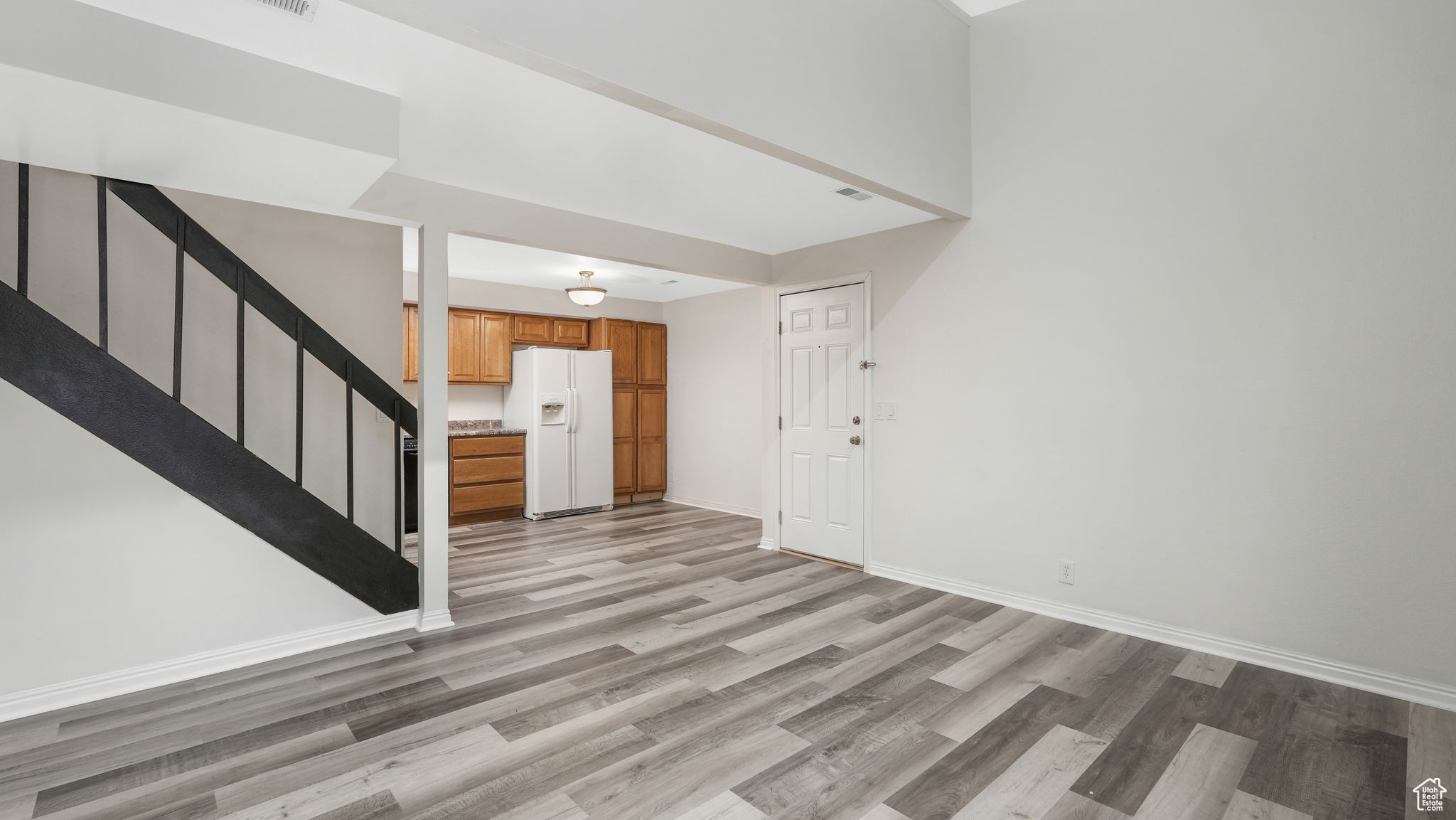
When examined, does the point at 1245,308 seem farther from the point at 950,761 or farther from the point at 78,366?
the point at 78,366

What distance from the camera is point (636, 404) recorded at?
26.2 feet

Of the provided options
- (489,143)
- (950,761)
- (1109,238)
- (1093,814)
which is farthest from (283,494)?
(1109,238)

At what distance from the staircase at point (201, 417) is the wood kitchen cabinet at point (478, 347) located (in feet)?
11.0

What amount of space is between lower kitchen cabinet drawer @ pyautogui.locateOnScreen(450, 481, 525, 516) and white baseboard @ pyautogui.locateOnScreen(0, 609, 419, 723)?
316cm

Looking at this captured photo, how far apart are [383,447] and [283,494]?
2.02 ft

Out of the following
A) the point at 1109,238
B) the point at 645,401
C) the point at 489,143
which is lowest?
the point at 645,401

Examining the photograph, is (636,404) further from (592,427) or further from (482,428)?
(482,428)

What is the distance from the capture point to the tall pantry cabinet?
778cm

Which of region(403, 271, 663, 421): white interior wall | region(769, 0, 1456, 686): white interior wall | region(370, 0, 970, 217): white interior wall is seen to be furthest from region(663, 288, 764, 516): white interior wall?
region(370, 0, 970, 217): white interior wall

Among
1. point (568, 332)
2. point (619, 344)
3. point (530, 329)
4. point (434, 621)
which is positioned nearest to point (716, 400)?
point (619, 344)

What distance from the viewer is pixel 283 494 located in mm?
3211

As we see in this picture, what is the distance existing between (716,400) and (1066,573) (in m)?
4.43

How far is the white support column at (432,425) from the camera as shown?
356 centimetres

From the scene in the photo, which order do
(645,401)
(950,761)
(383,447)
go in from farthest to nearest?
(645,401)
(383,447)
(950,761)
